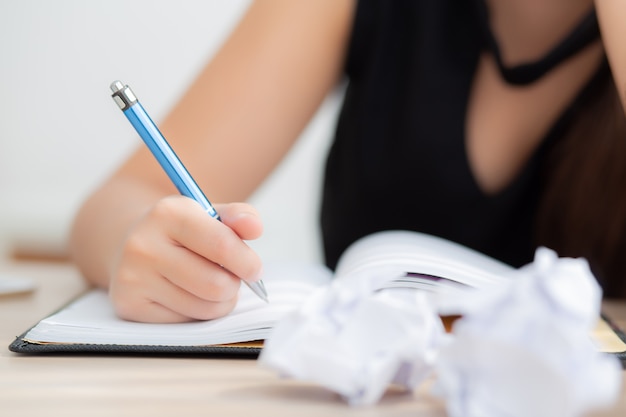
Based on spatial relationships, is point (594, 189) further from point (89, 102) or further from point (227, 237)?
point (89, 102)

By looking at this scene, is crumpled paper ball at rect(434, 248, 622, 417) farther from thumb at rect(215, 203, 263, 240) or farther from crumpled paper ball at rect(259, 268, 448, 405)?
thumb at rect(215, 203, 263, 240)

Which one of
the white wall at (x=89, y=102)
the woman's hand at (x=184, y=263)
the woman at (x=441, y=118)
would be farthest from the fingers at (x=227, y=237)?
the white wall at (x=89, y=102)

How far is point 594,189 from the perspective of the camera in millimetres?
815

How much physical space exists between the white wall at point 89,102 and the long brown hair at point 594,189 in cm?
118

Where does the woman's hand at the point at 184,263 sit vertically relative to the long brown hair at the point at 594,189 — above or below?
above

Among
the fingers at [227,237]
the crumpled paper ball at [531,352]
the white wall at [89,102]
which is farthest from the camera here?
the white wall at [89,102]

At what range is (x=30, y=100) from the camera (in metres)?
2.03

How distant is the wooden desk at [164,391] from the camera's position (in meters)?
0.33

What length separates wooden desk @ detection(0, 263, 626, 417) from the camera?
327 millimetres

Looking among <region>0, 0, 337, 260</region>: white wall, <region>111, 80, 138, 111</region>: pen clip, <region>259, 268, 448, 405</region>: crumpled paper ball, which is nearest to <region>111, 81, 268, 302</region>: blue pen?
<region>111, 80, 138, 111</region>: pen clip

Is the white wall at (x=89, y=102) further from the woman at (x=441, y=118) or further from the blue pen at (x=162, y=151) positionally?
the blue pen at (x=162, y=151)

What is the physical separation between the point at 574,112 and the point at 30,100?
5.33 ft

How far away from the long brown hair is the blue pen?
0.47 metres

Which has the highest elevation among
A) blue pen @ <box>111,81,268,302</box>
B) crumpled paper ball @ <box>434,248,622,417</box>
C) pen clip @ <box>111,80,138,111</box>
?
pen clip @ <box>111,80,138,111</box>
